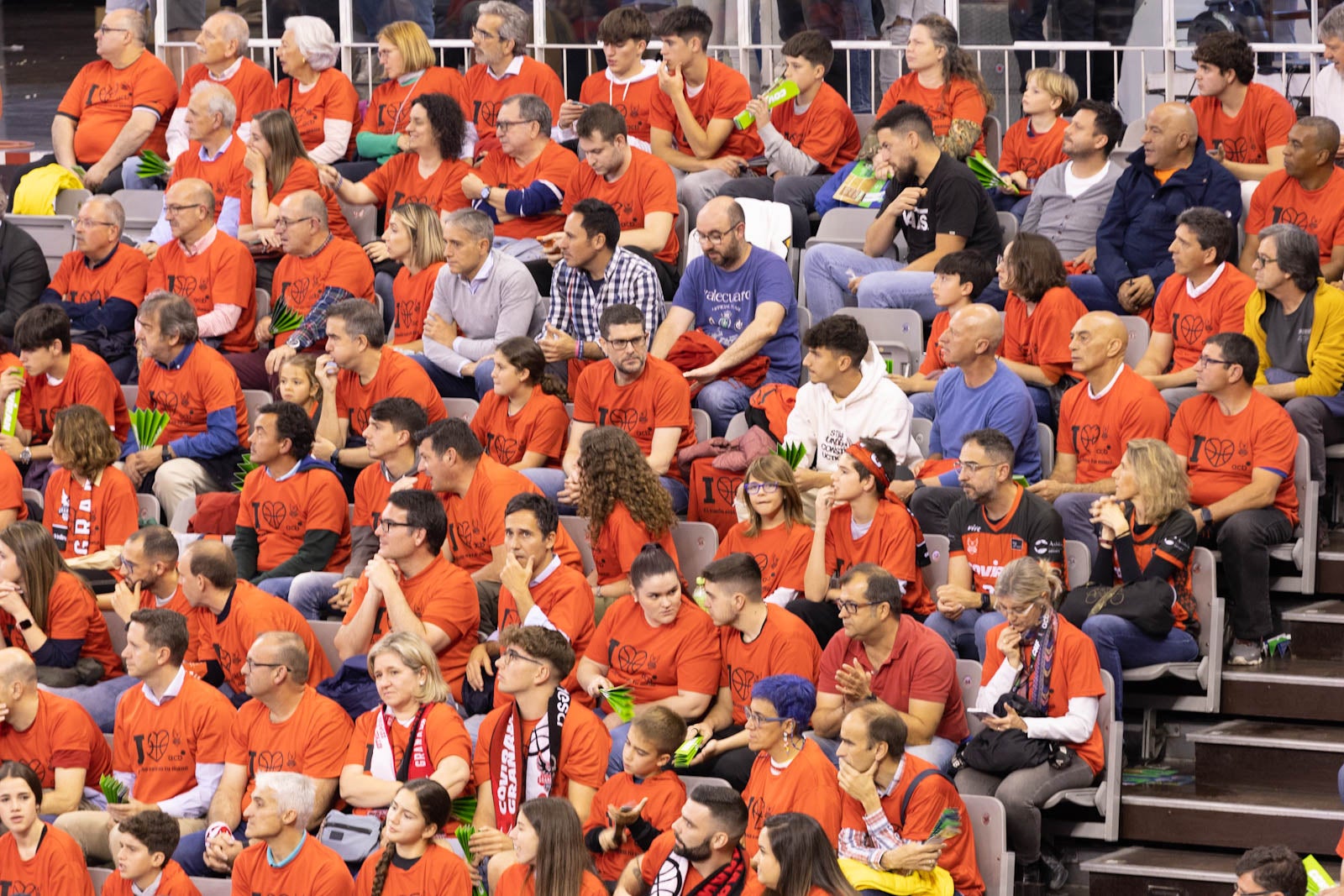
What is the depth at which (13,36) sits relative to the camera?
18781 millimetres

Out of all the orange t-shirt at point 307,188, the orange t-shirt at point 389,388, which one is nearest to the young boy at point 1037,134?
the orange t-shirt at point 389,388

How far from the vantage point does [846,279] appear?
9383mm

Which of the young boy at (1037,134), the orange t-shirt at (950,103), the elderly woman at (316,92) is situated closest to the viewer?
the young boy at (1037,134)

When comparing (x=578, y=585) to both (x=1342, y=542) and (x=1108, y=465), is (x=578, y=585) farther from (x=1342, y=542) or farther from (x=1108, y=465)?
(x=1342, y=542)

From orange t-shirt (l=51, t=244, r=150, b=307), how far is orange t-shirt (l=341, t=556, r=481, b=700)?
3.06 metres

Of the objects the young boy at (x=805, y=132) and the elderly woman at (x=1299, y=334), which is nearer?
the elderly woman at (x=1299, y=334)

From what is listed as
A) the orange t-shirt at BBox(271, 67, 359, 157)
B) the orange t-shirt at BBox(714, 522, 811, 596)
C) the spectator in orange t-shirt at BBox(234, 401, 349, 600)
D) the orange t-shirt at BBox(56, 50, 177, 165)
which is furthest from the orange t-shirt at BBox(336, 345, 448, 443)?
the orange t-shirt at BBox(56, 50, 177, 165)

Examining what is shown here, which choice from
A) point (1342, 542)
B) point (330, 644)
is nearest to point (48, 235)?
point (330, 644)

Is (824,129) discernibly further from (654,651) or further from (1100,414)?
(654,651)

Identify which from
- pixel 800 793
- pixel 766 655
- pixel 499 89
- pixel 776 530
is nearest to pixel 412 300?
pixel 499 89

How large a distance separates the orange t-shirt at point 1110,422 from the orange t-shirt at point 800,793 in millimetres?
2073

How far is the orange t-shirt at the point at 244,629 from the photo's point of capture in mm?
7582

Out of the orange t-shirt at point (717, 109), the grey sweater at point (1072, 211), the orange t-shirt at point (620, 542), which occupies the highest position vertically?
the orange t-shirt at point (717, 109)

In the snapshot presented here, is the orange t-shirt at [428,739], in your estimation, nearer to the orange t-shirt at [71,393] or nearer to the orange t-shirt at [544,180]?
the orange t-shirt at [71,393]
